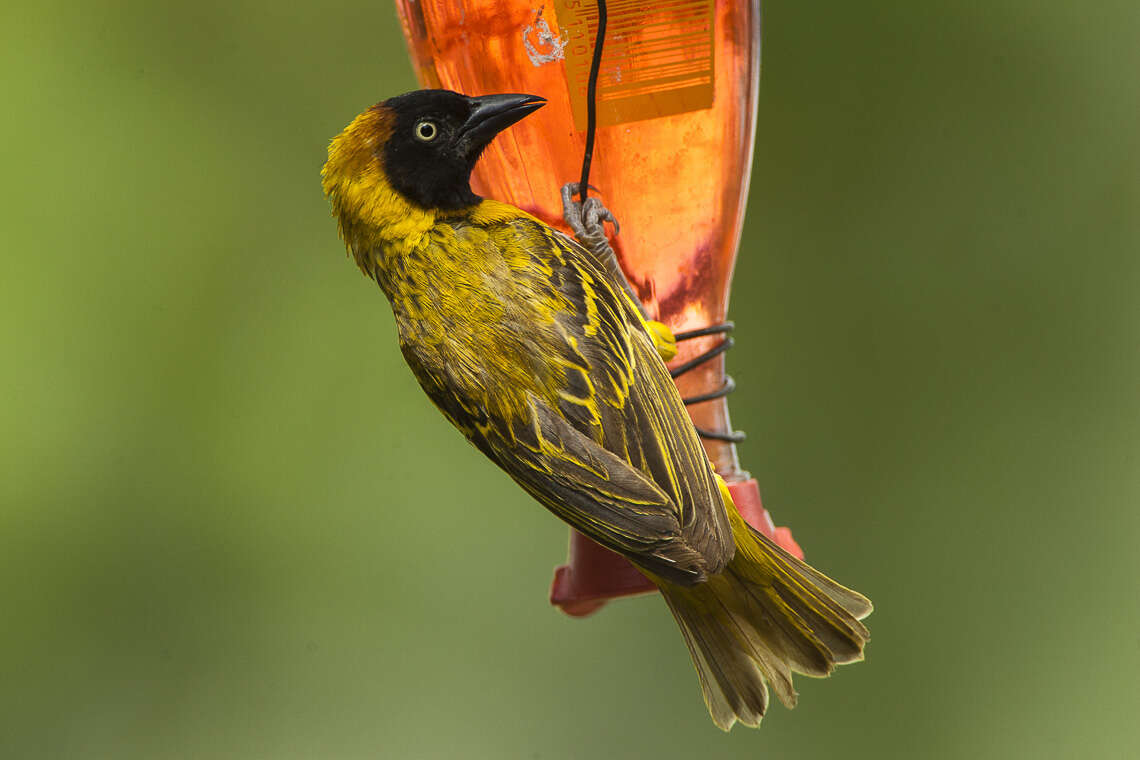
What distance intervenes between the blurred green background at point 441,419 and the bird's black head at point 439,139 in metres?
2.75

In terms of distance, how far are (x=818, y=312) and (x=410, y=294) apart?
319 centimetres

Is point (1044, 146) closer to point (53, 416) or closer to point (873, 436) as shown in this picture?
point (873, 436)

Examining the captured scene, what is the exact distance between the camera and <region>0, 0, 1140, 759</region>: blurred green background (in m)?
5.35

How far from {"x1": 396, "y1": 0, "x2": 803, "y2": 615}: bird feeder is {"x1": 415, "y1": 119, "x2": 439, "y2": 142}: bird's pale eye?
159 mm

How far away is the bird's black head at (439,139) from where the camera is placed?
246cm

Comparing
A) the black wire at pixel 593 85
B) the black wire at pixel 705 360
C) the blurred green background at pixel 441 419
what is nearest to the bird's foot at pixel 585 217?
the black wire at pixel 593 85

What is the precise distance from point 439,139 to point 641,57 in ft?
1.29

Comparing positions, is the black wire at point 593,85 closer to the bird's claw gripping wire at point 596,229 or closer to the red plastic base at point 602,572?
the bird's claw gripping wire at point 596,229

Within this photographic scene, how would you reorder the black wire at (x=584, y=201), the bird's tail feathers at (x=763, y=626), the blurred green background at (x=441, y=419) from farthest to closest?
the blurred green background at (x=441, y=419) → the bird's tail feathers at (x=763, y=626) → the black wire at (x=584, y=201)

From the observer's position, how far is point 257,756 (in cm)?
551

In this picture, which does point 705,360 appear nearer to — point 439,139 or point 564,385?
point 564,385

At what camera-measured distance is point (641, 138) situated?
265cm

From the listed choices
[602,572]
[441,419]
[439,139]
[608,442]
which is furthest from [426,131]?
[441,419]

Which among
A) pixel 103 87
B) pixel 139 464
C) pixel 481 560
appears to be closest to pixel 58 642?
pixel 139 464
